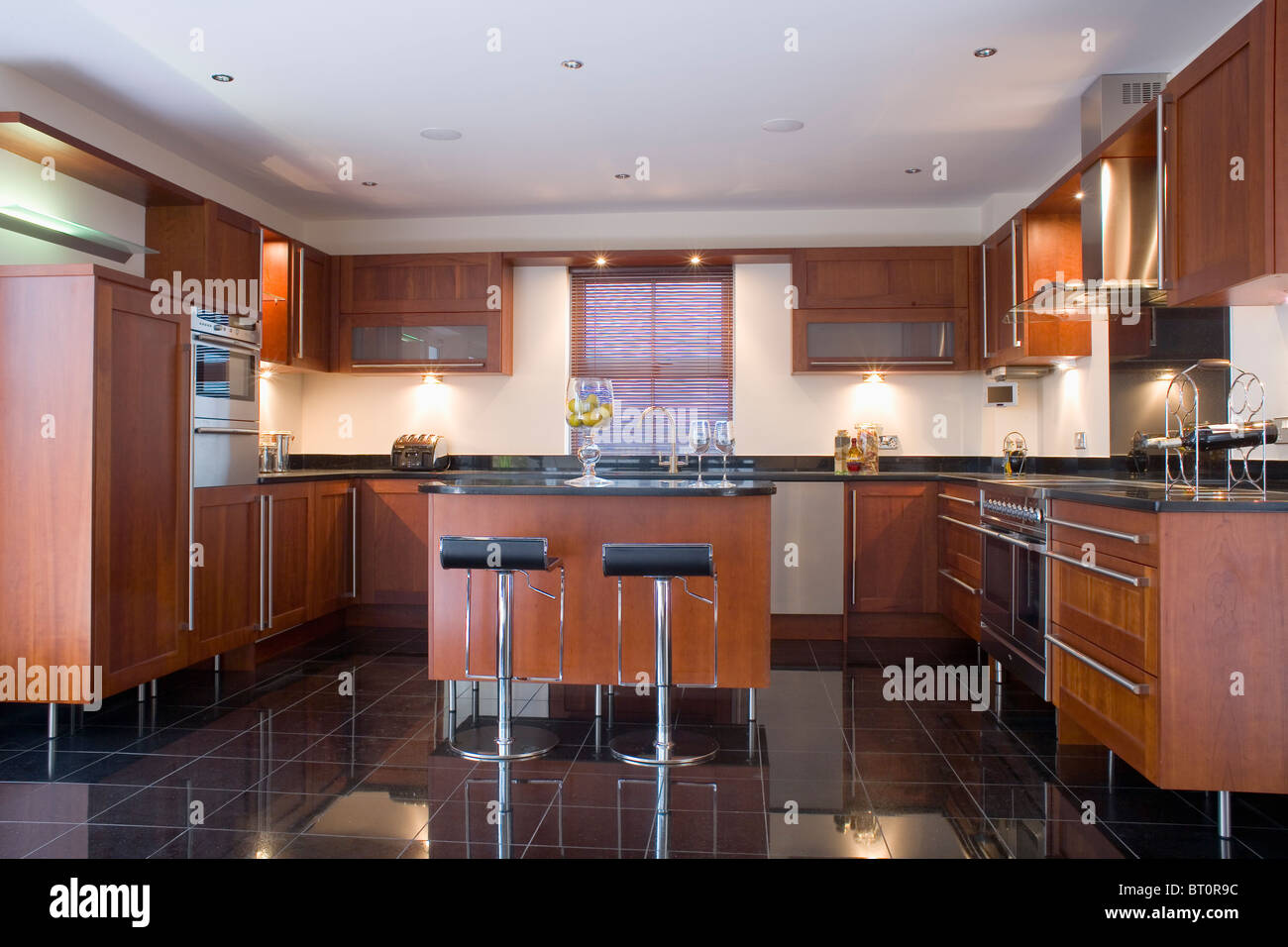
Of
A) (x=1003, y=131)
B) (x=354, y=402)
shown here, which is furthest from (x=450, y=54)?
(x=354, y=402)

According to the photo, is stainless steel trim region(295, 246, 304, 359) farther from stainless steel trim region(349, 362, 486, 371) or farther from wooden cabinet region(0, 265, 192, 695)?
wooden cabinet region(0, 265, 192, 695)

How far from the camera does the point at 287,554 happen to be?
15.6ft

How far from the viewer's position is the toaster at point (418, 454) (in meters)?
5.77

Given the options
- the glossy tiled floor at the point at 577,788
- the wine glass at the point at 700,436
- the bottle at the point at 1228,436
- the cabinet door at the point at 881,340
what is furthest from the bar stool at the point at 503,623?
the cabinet door at the point at 881,340

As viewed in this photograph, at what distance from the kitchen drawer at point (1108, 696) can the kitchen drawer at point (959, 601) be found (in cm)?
105

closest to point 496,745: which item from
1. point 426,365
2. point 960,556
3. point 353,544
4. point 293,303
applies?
point 353,544

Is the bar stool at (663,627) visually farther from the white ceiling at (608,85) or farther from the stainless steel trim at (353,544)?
the stainless steel trim at (353,544)

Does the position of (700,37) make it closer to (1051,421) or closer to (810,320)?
(810,320)

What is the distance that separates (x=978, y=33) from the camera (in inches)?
136

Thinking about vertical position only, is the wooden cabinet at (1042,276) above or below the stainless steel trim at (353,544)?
above

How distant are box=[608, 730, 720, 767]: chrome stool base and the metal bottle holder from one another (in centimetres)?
177

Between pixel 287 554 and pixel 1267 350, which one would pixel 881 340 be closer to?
pixel 1267 350

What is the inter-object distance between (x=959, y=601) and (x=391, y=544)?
3.19 m
